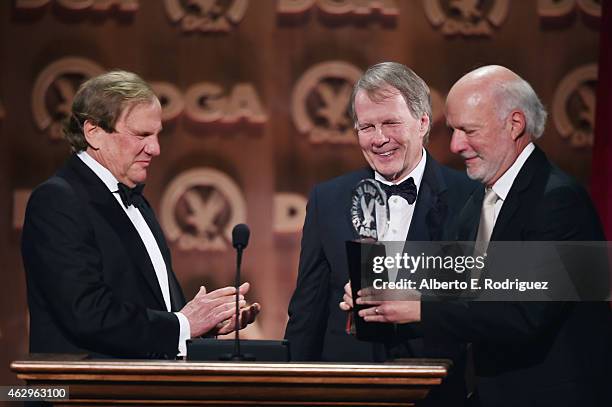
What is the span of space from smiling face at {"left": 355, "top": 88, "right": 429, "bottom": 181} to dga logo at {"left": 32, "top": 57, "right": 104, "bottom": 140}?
2.23 m

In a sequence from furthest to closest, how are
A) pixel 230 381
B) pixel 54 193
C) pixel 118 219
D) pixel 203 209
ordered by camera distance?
pixel 203 209
pixel 118 219
pixel 54 193
pixel 230 381

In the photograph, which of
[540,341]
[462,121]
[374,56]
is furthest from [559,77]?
[540,341]

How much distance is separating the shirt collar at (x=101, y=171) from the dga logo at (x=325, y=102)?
2071 millimetres

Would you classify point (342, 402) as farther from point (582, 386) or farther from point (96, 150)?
point (96, 150)

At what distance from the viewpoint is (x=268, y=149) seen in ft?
17.7

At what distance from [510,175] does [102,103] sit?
4.07 ft

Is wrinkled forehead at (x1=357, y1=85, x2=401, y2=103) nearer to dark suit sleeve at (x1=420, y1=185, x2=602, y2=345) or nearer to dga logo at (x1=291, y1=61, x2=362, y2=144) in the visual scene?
dark suit sleeve at (x1=420, y1=185, x2=602, y2=345)

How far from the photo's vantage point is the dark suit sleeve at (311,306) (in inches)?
140

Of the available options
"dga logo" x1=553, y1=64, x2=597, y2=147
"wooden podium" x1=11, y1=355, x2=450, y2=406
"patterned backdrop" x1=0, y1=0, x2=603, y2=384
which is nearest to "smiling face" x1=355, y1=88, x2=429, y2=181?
"wooden podium" x1=11, y1=355, x2=450, y2=406

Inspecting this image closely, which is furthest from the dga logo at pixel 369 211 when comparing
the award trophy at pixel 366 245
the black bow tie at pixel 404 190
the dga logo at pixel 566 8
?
the dga logo at pixel 566 8

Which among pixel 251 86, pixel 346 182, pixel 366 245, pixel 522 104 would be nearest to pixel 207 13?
pixel 251 86

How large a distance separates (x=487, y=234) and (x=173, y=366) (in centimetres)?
109

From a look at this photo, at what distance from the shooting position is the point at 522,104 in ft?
10.6

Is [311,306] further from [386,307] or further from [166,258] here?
[386,307]
